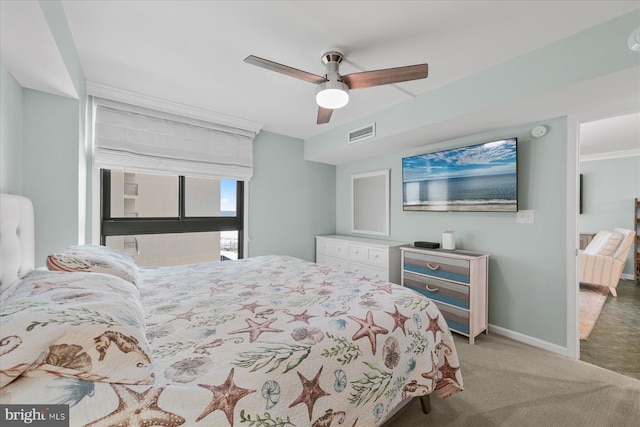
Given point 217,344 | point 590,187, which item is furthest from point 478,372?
point 590,187

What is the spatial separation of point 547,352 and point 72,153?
14.0 feet

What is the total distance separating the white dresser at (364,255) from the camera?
339 cm

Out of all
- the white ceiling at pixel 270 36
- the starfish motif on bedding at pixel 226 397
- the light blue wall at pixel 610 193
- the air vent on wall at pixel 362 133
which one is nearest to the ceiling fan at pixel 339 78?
the white ceiling at pixel 270 36

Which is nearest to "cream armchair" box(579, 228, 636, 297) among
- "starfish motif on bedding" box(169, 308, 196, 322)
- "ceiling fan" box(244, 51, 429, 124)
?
"ceiling fan" box(244, 51, 429, 124)

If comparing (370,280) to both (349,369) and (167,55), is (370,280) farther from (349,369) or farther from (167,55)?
(167,55)

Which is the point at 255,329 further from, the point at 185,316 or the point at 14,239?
the point at 14,239

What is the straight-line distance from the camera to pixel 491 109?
2244 mm

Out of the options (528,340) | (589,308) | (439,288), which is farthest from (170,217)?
(589,308)

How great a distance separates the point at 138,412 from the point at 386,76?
212cm

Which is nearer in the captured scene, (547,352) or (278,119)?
(547,352)

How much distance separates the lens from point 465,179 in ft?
9.51

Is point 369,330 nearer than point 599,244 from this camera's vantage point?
Yes

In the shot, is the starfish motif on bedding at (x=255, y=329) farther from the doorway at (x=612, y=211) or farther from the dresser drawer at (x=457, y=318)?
the doorway at (x=612, y=211)

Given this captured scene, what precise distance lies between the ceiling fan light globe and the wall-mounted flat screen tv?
1.64m
